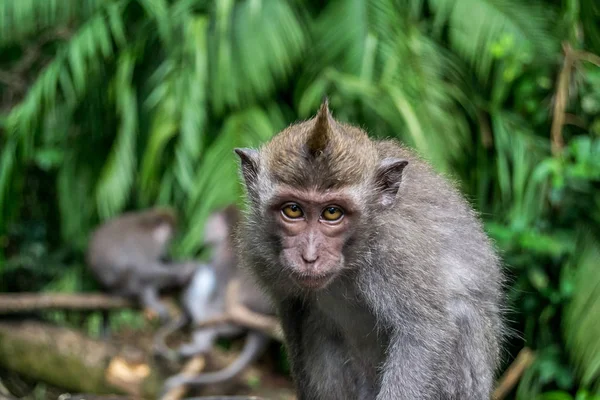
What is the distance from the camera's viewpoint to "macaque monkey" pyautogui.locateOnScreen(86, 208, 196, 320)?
7406 millimetres

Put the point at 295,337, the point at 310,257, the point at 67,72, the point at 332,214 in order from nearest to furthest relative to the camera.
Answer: the point at 310,257
the point at 332,214
the point at 295,337
the point at 67,72

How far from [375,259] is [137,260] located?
15.9ft

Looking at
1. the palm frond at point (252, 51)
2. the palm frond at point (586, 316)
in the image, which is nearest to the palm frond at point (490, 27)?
the palm frond at point (252, 51)

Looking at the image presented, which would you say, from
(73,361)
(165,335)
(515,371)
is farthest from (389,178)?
(165,335)

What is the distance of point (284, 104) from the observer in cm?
700

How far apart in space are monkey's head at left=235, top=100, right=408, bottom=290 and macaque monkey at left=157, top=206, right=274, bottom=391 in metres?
3.46

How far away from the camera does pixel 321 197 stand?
3.11 m

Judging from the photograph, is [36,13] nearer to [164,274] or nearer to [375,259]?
[164,274]

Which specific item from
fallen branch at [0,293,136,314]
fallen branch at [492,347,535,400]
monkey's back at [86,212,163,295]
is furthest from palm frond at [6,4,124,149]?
fallen branch at [492,347,535,400]

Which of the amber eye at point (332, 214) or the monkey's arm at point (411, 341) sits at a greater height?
the amber eye at point (332, 214)

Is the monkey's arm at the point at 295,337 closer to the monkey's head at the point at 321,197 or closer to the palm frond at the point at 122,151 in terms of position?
the monkey's head at the point at 321,197

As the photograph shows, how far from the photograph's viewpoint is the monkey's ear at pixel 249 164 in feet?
11.0

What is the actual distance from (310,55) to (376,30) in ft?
1.94

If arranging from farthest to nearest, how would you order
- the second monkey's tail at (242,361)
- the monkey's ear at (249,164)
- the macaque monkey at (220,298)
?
the macaque monkey at (220,298) → the second monkey's tail at (242,361) → the monkey's ear at (249,164)
